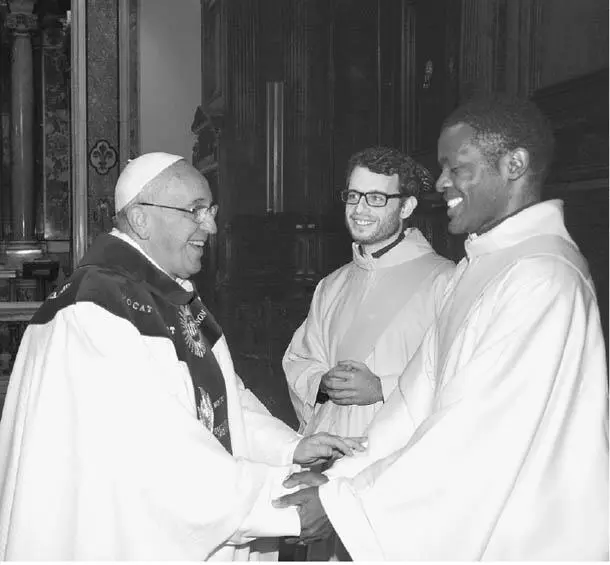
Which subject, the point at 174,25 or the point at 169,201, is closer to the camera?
the point at 169,201

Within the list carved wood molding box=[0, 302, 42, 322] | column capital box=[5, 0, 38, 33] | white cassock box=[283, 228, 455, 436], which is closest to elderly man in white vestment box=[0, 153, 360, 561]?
white cassock box=[283, 228, 455, 436]

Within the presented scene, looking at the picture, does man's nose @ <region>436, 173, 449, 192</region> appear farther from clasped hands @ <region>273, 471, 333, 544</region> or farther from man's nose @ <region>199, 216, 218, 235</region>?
clasped hands @ <region>273, 471, 333, 544</region>

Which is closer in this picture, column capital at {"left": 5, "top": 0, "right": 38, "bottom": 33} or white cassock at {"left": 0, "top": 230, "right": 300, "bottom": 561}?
white cassock at {"left": 0, "top": 230, "right": 300, "bottom": 561}

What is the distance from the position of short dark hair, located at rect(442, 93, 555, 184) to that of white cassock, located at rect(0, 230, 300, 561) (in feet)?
4.05

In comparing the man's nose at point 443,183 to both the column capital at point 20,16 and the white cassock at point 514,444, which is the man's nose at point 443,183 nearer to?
the white cassock at point 514,444

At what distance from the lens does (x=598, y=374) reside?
249 centimetres

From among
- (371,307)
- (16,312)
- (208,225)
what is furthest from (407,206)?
(16,312)

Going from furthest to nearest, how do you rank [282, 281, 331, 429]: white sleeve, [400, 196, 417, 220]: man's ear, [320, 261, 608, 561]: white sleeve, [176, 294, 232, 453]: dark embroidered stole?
[282, 281, 331, 429]: white sleeve, [400, 196, 417, 220]: man's ear, [176, 294, 232, 453]: dark embroidered stole, [320, 261, 608, 561]: white sleeve

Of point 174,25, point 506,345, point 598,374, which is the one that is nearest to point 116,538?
point 506,345

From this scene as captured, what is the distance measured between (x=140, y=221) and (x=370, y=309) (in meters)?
1.37

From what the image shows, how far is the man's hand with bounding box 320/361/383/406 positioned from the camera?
11.9ft

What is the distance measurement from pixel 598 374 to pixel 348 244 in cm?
442

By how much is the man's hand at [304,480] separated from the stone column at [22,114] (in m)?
12.6

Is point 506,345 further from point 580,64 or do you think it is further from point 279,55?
point 279,55
